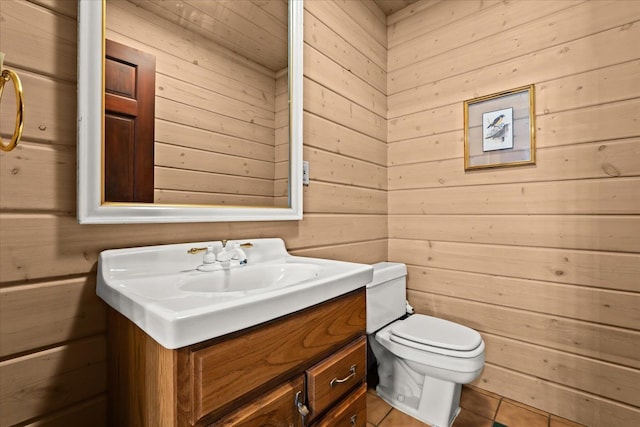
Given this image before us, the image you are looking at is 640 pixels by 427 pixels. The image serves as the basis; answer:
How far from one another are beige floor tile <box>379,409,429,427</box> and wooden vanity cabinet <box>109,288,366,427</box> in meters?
0.64

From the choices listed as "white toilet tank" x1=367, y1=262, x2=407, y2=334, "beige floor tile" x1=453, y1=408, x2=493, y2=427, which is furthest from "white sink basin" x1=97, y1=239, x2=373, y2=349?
"beige floor tile" x1=453, y1=408, x2=493, y2=427

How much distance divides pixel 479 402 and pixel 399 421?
487 millimetres

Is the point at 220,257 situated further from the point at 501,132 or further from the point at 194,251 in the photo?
the point at 501,132

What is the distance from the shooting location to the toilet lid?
1.35 meters

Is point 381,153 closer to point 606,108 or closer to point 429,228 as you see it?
point 429,228

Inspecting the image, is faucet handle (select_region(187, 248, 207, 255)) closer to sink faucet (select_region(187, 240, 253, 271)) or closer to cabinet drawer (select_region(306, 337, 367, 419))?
sink faucet (select_region(187, 240, 253, 271))

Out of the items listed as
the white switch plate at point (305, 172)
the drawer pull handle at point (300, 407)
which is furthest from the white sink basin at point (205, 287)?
the white switch plate at point (305, 172)

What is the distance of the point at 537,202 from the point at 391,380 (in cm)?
121

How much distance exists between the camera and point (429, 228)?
193 centimetres

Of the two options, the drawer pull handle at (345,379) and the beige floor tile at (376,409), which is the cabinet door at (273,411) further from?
the beige floor tile at (376,409)

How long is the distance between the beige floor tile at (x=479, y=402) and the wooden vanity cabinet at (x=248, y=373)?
38.0 inches

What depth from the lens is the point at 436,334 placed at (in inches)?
58.2

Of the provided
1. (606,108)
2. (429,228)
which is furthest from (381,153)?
(606,108)

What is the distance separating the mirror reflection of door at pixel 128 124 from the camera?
88 cm
